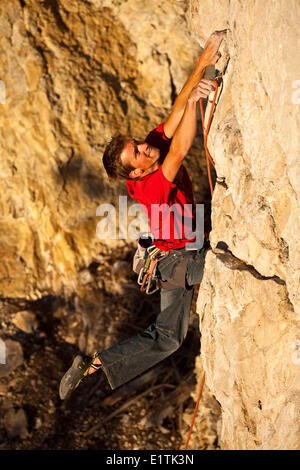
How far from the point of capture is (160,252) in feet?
9.48

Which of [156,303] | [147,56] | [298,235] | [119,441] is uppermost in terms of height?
[147,56]

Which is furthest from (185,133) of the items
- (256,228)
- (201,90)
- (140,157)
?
(256,228)

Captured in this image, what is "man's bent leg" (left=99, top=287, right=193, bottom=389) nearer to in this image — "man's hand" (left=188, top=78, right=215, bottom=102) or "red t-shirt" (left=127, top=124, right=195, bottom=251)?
"red t-shirt" (left=127, top=124, right=195, bottom=251)

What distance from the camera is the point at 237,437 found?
2.62m

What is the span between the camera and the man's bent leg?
2.80 m

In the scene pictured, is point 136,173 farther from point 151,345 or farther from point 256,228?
point 151,345

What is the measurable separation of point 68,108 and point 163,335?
7.07 feet

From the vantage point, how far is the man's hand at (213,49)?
225 cm

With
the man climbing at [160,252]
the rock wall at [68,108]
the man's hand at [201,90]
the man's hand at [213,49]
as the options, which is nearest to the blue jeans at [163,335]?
the man climbing at [160,252]

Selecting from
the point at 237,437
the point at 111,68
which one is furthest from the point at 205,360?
the point at 111,68

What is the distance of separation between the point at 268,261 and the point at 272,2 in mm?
1092

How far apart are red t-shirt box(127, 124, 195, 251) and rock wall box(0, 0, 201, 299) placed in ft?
4.16

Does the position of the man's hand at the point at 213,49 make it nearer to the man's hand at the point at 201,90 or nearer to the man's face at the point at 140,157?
the man's hand at the point at 201,90

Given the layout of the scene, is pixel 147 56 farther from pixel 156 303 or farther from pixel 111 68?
pixel 156 303
